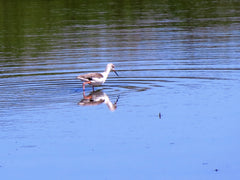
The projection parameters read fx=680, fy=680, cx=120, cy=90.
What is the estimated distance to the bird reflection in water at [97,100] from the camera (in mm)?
19341

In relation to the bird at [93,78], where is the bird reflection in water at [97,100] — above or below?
below

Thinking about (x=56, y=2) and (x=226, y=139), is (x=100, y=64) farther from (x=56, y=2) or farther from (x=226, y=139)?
(x=56, y=2)

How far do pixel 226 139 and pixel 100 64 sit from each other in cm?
1336

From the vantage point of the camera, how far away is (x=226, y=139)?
1498 centimetres

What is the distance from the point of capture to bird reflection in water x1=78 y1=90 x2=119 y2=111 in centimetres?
1934

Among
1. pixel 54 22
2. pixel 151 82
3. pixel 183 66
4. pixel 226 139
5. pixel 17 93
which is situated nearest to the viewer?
pixel 226 139

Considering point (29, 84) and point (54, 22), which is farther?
point (54, 22)

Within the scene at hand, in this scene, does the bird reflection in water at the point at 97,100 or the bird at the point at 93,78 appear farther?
the bird at the point at 93,78

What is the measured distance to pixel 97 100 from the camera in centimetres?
2039

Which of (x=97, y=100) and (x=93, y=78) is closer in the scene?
(x=97, y=100)

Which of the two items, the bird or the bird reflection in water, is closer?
the bird reflection in water

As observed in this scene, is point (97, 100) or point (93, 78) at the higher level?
point (93, 78)

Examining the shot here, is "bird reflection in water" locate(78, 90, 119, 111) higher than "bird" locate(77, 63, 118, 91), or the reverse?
"bird" locate(77, 63, 118, 91)

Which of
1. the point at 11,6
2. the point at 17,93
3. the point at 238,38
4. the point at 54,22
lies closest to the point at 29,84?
the point at 17,93
